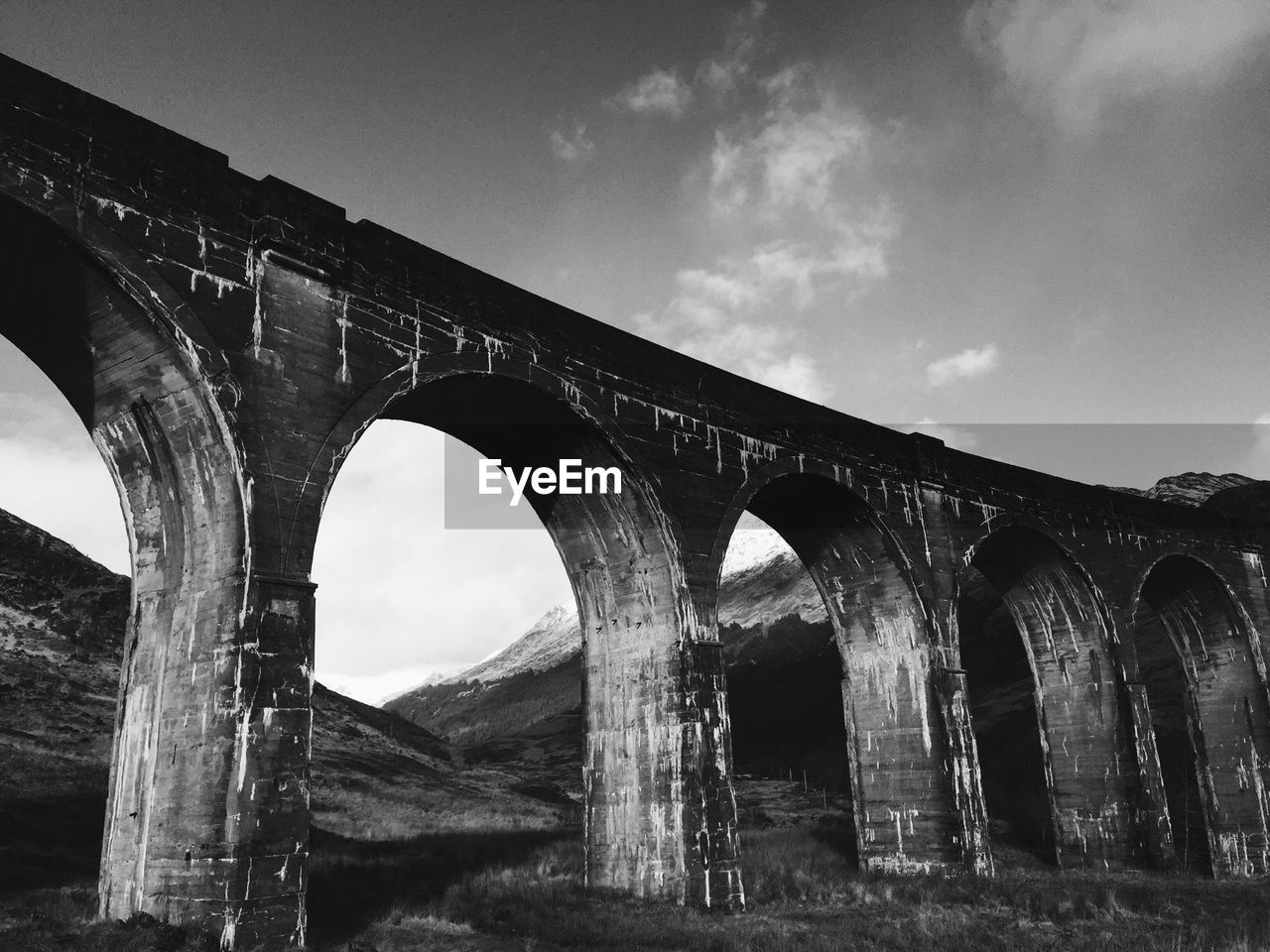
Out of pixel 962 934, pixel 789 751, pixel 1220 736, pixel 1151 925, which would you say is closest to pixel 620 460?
pixel 962 934

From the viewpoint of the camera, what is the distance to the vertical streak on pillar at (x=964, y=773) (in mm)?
15484

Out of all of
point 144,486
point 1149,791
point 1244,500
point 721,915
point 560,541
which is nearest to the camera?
point 144,486

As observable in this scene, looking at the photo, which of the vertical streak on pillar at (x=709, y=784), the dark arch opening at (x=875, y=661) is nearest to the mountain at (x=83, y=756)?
the vertical streak on pillar at (x=709, y=784)

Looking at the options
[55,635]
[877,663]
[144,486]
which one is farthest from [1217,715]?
[55,635]

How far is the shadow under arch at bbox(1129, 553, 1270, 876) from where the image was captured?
20.7m

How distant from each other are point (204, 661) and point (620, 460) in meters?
5.95

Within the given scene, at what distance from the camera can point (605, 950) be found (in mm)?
9945

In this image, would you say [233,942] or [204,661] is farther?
[204,661]

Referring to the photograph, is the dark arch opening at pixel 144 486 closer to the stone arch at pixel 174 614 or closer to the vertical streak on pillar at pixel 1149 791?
the stone arch at pixel 174 614

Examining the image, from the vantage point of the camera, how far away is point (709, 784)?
12.7m

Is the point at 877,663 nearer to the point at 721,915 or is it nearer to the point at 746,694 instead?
the point at 721,915

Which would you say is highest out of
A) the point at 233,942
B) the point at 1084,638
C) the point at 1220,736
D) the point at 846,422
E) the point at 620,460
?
the point at 846,422

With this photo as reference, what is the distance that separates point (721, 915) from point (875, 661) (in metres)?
6.09

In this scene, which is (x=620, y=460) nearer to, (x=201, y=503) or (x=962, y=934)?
(x=201, y=503)
